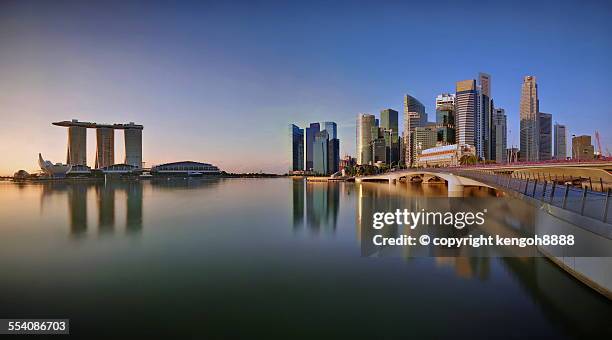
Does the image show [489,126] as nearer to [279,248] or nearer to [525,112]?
[525,112]

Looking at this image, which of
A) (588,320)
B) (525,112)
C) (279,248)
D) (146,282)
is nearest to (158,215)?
(279,248)

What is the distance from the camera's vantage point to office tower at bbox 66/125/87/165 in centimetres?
17888

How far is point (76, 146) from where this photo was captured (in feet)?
588

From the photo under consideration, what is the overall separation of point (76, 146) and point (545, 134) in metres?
271

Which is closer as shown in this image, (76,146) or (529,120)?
(76,146)

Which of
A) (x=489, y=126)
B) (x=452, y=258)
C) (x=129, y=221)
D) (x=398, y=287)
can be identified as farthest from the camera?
(x=489, y=126)

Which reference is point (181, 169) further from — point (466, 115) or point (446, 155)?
point (466, 115)

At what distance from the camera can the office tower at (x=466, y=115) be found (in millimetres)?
182750

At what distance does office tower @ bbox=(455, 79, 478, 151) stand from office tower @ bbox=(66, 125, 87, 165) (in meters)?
214

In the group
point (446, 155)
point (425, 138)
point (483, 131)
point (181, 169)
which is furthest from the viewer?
point (425, 138)

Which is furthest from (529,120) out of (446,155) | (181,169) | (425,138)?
(181,169)

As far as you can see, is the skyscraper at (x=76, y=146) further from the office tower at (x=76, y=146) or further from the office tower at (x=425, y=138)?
the office tower at (x=425, y=138)

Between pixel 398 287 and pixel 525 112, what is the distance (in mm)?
229797

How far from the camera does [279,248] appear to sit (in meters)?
18.8
